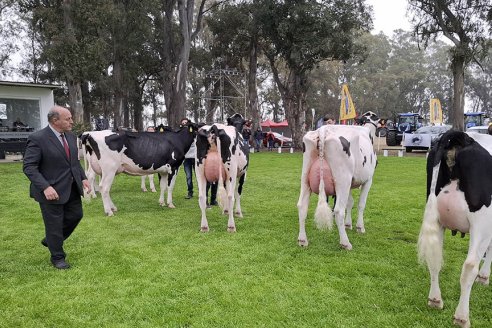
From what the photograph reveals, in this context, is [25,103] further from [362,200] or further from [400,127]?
[400,127]

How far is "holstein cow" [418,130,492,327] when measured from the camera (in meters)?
3.26

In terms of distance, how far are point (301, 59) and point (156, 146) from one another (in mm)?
18062

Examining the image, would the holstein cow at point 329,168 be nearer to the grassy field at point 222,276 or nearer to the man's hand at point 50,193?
the grassy field at point 222,276

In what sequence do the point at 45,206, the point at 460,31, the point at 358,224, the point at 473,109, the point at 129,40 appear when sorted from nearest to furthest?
the point at 45,206 → the point at 358,224 → the point at 460,31 → the point at 129,40 → the point at 473,109

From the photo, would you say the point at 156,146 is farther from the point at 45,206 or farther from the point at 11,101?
the point at 11,101

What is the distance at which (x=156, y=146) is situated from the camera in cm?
851

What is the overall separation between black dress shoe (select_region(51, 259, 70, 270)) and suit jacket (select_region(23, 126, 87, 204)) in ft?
2.62

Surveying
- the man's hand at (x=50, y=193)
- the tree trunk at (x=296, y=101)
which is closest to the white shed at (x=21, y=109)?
the tree trunk at (x=296, y=101)

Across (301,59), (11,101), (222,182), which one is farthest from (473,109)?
(222,182)

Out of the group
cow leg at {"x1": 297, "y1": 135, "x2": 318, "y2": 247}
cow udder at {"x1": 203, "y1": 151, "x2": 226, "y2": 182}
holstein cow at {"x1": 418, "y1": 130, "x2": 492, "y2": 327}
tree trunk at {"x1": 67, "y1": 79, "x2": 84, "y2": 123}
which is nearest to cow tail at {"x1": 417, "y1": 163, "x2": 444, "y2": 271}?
holstein cow at {"x1": 418, "y1": 130, "x2": 492, "y2": 327}

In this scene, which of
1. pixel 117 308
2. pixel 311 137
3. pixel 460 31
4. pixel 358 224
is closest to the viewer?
pixel 117 308

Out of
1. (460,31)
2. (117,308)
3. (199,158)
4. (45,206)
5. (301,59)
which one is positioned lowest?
(117,308)

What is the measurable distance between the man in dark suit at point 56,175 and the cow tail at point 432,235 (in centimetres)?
376

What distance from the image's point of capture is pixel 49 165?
4691mm
